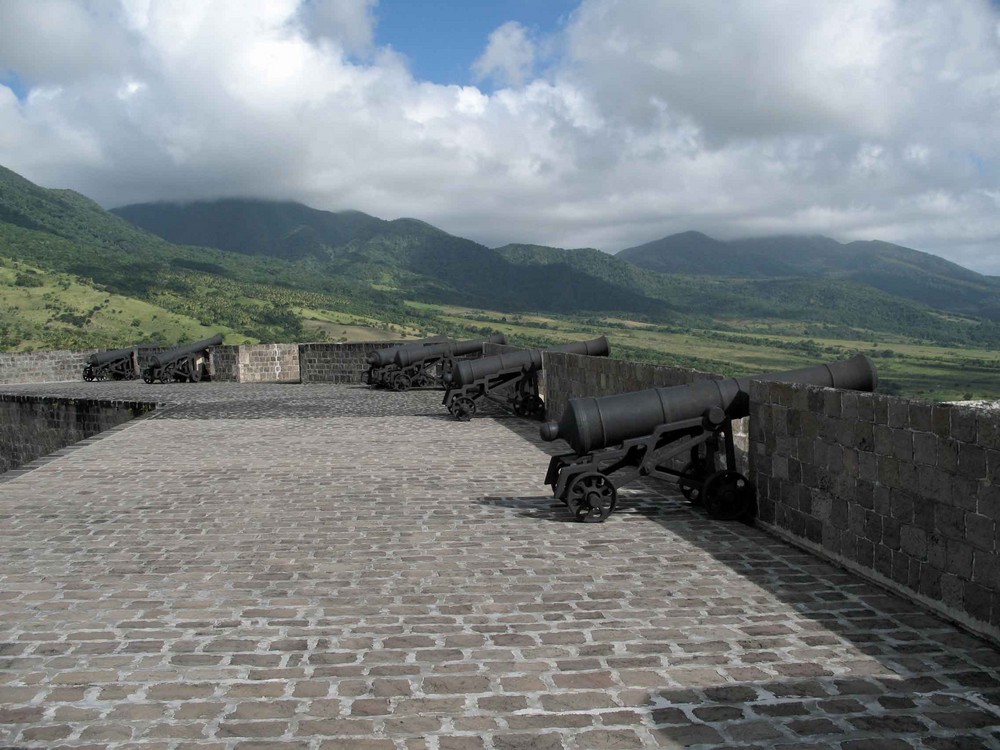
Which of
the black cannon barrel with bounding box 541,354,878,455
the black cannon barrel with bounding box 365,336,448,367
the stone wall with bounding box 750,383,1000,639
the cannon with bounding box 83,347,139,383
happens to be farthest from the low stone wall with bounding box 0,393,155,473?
the stone wall with bounding box 750,383,1000,639

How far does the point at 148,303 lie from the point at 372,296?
50129 millimetres

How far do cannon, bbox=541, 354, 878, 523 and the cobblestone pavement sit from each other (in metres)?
0.24

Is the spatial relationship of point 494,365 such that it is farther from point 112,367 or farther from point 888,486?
point 112,367

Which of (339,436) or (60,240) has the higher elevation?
(60,240)

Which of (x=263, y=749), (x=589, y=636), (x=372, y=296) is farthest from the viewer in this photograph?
(x=372, y=296)

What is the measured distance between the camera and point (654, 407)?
25.3ft

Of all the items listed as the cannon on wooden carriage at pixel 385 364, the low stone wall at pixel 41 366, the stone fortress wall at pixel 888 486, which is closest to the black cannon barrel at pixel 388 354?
the cannon on wooden carriage at pixel 385 364

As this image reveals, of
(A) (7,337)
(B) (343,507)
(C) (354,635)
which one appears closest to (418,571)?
(C) (354,635)

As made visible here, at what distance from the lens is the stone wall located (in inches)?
183

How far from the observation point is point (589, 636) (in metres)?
4.68

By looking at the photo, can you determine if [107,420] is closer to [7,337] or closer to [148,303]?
[7,337]

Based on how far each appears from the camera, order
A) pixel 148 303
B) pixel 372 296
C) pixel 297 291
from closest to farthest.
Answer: pixel 148 303 < pixel 297 291 < pixel 372 296

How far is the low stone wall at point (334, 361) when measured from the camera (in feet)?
88.1

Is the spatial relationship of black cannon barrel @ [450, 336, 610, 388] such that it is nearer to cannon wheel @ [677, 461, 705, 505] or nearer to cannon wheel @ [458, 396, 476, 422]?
cannon wheel @ [458, 396, 476, 422]
